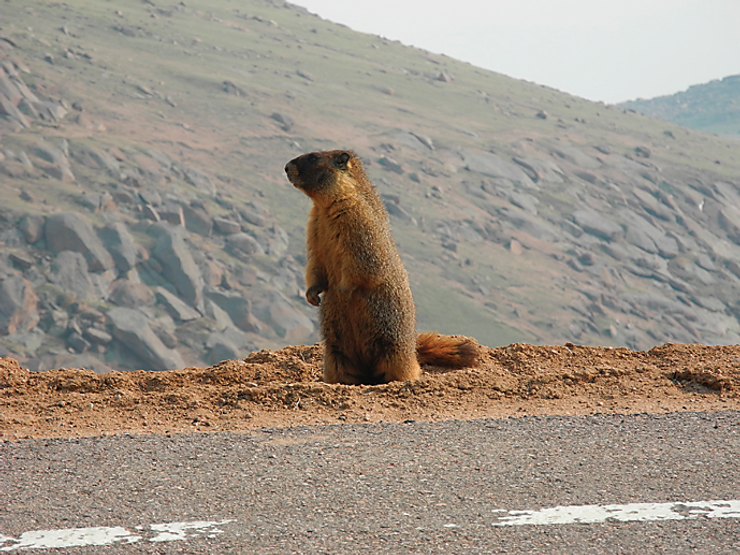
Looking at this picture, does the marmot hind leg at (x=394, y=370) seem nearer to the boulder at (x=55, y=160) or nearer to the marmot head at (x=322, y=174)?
the marmot head at (x=322, y=174)

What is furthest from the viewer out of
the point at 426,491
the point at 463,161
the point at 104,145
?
the point at 463,161

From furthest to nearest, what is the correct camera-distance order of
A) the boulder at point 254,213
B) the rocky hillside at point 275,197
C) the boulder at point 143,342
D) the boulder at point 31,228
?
the boulder at point 254,213 < the rocky hillside at point 275,197 < the boulder at point 31,228 < the boulder at point 143,342

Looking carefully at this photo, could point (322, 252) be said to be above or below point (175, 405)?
above

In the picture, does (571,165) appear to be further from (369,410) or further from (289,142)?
(369,410)

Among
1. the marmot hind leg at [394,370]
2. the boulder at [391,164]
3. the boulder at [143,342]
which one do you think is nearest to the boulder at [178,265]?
the boulder at [143,342]

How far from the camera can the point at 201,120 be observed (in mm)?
136125

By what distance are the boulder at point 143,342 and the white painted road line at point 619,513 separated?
82795 millimetres

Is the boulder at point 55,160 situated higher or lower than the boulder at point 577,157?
lower

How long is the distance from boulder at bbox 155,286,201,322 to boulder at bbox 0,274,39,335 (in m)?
15.0

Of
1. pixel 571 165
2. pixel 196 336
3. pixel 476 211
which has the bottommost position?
pixel 196 336

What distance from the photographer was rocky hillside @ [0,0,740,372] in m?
93.9

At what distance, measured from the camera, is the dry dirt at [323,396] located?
6.45m

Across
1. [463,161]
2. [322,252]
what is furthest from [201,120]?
[322,252]

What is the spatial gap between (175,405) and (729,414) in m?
4.68
